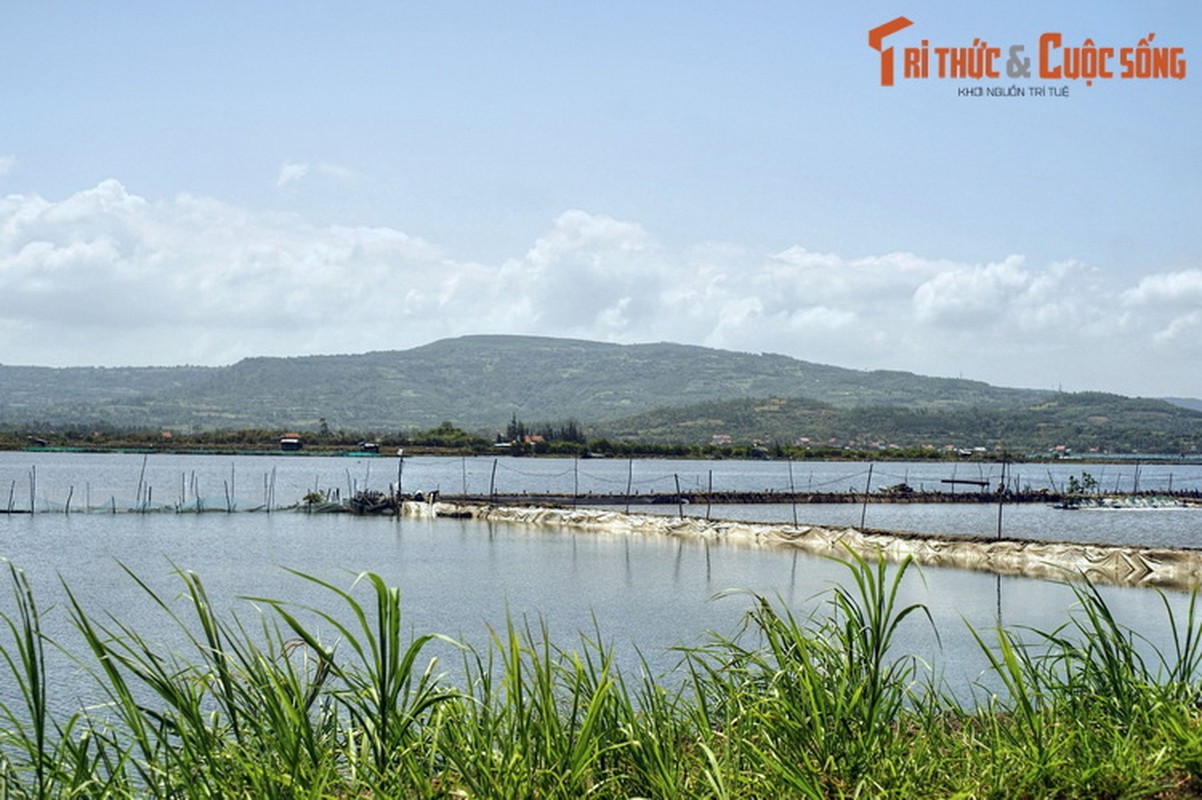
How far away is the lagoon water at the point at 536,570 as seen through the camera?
21641 millimetres

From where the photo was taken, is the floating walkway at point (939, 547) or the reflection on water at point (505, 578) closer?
the reflection on water at point (505, 578)

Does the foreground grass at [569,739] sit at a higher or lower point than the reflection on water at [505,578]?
higher

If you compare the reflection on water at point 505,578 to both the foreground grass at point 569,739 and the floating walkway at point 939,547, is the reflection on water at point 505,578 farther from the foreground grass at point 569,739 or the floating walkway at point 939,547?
the foreground grass at point 569,739

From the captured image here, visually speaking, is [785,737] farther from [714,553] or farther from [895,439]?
[895,439]

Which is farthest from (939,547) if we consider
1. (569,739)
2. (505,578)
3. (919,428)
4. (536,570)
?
(919,428)

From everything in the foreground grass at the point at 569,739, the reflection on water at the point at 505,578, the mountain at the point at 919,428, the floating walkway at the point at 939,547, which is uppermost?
the mountain at the point at 919,428

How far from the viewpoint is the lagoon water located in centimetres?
2164

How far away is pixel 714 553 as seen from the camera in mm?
36625

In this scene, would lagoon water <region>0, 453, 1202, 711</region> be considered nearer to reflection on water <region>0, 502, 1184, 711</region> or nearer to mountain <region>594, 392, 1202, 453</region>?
reflection on water <region>0, 502, 1184, 711</region>

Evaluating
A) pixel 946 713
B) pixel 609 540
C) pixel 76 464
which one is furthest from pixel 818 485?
pixel 946 713

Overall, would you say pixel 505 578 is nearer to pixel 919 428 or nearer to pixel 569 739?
pixel 569 739

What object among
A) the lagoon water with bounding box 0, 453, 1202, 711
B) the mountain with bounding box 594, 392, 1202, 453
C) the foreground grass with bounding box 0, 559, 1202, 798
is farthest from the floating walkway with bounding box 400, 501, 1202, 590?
the mountain with bounding box 594, 392, 1202, 453

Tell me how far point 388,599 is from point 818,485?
89853 mm

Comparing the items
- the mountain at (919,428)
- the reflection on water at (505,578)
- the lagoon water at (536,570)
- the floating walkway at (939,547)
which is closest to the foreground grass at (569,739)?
the lagoon water at (536,570)
